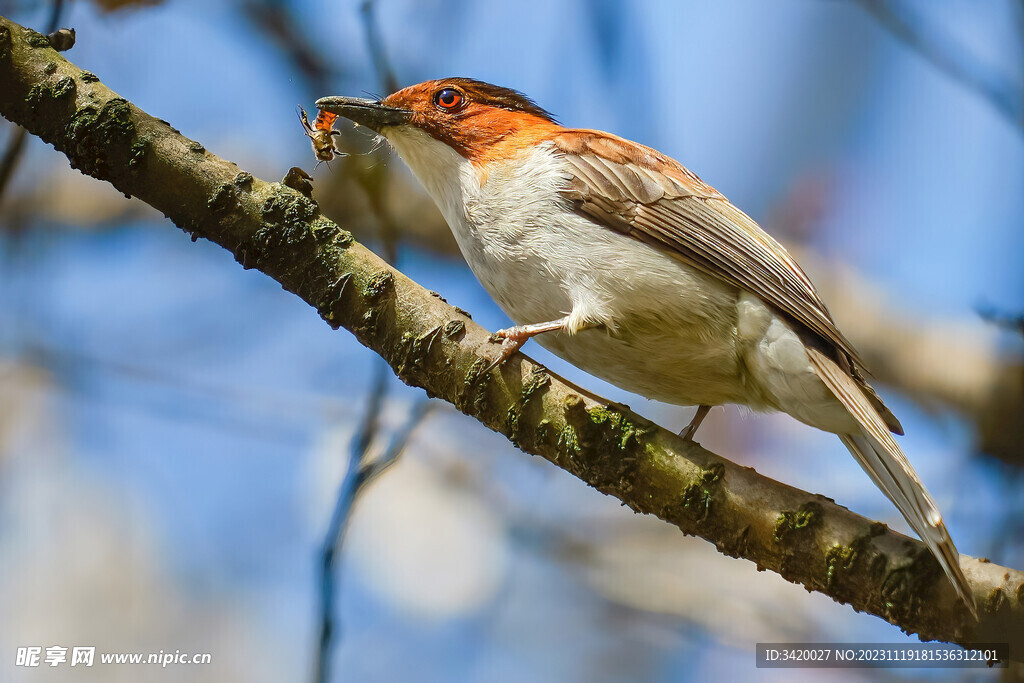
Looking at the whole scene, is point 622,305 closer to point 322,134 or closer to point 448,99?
point 448,99

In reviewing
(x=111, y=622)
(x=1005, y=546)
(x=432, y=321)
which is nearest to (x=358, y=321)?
(x=432, y=321)

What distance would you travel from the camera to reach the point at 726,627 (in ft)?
19.0

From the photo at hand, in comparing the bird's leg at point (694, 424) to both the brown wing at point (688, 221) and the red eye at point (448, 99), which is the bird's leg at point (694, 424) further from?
the red eye at point (448, 99)

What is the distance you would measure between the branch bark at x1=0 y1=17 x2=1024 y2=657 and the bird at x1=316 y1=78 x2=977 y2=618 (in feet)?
0.71

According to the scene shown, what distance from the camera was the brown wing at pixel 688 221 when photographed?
3.30 metres

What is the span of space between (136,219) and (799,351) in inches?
213

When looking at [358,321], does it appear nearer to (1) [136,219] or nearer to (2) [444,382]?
(2) [444,382]

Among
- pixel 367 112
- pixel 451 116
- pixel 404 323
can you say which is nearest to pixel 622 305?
pixel 404 323

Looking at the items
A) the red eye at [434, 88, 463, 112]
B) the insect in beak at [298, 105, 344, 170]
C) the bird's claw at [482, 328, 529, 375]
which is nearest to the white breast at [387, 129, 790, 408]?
the bird's claw at [482, 328, 529, 375]

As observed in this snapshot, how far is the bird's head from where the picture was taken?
3984mm

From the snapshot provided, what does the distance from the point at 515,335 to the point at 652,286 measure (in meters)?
0.63

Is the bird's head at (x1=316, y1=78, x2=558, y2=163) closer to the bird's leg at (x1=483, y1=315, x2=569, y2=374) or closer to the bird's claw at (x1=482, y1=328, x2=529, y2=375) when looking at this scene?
the bird's leg at (x1=483, y1=315, x2=569, y2=374)

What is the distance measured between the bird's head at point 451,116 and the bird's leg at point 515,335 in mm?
1023

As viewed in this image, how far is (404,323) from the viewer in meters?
3.02
